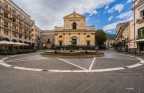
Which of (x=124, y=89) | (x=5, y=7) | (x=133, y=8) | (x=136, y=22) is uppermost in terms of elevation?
(x=5, y=7)

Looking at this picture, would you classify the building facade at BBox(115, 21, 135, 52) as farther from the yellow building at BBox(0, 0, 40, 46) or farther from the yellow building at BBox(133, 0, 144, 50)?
the yellow building at BBox(0, 0, 40, 46)

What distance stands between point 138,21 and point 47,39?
4953 centimetres

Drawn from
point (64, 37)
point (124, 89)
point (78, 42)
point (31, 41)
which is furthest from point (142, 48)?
point (31, 41)

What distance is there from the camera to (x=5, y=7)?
34.2m

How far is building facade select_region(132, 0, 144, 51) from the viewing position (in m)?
23.3

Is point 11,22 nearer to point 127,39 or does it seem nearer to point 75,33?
point 75,33

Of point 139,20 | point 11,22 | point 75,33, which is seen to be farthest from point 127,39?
point 11,22

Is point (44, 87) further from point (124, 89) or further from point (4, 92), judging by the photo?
point (124, 89)

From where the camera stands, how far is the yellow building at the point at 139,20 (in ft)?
76.4

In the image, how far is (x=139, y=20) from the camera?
2375 cm

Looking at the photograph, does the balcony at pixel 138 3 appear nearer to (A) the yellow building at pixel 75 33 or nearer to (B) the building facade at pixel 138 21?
(B) the building facade at pixel 138 21

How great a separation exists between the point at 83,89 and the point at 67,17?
49.3m

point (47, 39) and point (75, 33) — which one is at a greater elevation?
point (75, 33)

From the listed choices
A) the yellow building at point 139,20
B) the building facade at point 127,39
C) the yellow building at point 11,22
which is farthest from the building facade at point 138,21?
the yellow building at point 11,22
